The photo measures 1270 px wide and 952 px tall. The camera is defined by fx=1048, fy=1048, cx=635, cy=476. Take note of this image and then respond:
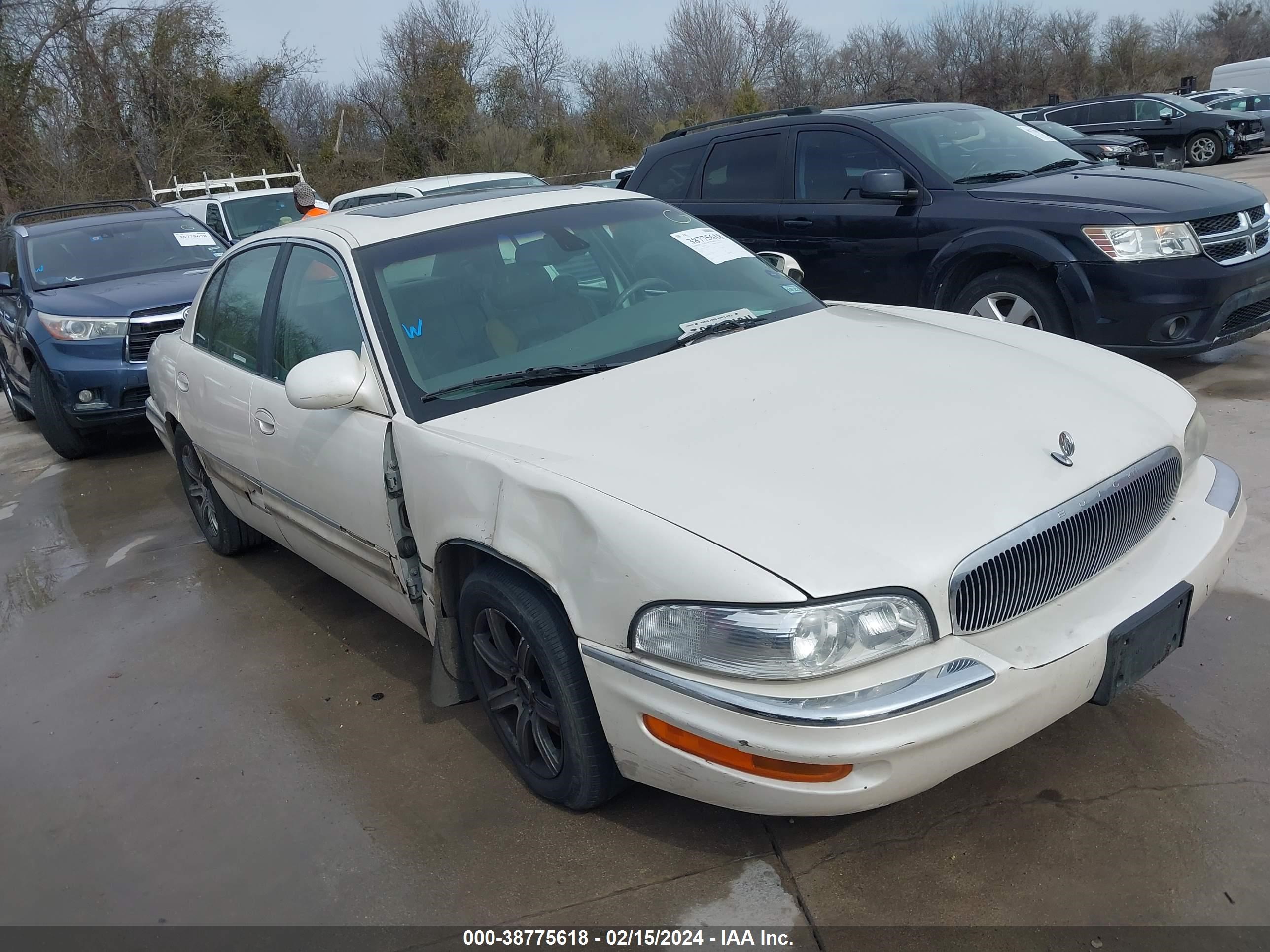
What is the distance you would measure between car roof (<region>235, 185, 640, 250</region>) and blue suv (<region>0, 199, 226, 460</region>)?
3584 mm

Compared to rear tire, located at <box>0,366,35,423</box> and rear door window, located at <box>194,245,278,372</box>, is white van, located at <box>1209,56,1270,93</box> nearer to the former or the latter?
rear tire, located at <box>0,366,35,423</box>

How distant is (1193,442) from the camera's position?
3.03m

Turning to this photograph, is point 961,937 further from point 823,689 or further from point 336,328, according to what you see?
point 336,328

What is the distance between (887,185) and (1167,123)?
55.1ft

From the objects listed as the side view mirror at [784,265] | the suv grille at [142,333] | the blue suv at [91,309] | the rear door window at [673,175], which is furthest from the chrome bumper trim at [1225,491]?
the suv grille at [142,333]

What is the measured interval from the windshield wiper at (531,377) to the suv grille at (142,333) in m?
4.91

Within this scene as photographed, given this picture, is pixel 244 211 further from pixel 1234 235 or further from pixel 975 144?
pixel 1234 235

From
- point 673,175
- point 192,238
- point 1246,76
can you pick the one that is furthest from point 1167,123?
point 192,238

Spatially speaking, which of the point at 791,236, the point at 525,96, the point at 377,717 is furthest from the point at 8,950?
the point at 525,96

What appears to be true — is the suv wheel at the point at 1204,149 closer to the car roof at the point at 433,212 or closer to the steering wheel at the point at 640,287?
the car roof at the point at 433,212

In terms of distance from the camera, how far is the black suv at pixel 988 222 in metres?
5.40

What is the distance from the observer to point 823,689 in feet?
7.11

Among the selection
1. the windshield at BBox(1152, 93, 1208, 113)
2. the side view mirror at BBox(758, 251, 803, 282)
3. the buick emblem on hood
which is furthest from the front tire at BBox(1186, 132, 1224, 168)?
the buick emblem on hood

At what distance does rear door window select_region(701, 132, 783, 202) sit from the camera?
6848 mm
